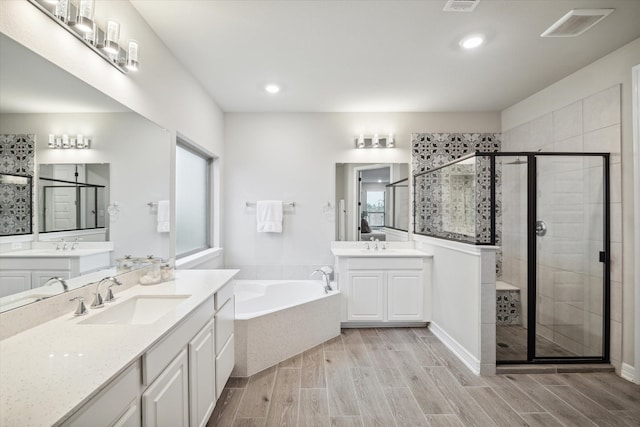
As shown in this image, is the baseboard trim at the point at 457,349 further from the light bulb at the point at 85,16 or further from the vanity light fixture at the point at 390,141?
the light bulb at the point at 85,16

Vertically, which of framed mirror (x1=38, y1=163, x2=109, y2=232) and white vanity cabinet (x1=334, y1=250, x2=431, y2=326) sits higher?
framed mirror (x1=38, y1=163, x2=109, y2=232)

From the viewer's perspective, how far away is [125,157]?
1.74m

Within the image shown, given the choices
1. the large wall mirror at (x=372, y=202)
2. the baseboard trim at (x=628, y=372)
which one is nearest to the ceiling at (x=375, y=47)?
the large wall mirror at (x=372, y=202)

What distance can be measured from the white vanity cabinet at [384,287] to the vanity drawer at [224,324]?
4.45 ft

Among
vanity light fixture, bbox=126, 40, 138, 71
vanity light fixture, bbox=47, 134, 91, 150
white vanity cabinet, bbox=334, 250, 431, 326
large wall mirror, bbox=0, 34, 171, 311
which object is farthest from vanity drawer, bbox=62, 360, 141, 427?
white vanity cabinet, bbox=334, 250, 431, 326

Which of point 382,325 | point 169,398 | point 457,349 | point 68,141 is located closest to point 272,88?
point 68,141

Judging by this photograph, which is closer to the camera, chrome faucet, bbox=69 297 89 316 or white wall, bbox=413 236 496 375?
chrome faucet, bbox=69 297 89 316

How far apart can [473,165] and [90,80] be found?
8.78ft

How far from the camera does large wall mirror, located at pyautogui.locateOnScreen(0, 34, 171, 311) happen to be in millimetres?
1118

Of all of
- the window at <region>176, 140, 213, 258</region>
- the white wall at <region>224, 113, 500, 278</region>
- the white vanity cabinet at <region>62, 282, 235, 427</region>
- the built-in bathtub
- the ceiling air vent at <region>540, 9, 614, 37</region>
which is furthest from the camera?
the white wall at <region>224, 113, 500, 278</region>

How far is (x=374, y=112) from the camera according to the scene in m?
3.71

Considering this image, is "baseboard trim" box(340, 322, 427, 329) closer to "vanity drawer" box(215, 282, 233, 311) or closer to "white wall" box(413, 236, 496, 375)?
"white wall" box(413, 236, 496, 375)

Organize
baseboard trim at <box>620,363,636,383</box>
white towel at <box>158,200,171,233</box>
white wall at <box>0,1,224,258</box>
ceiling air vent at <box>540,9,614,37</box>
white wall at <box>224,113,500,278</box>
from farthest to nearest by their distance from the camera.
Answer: white wall at <box>224,113,500,278</box> < baseboard trim at <box>620,363,636,383</box> < white towel at <box>158,200,171,233</box> < ceiling air vent at <box>540,9,614,37</box> < white wall at <box>0,1,224,258</box>

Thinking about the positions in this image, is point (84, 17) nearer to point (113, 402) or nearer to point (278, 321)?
point (113, 402)
